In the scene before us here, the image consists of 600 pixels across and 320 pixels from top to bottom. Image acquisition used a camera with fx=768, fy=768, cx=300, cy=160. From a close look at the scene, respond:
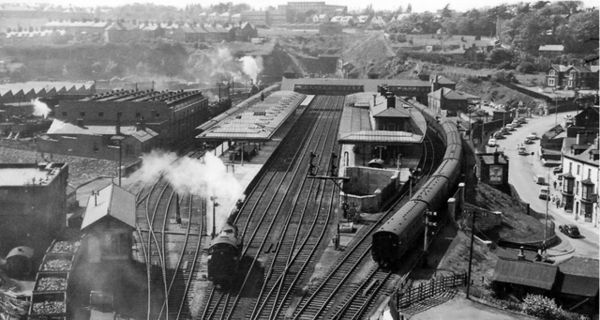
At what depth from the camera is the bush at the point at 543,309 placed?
29406 mm

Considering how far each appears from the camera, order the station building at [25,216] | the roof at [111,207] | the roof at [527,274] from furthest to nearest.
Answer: the station building at [25,216], the roof at [527,274], the roof at [111,207]

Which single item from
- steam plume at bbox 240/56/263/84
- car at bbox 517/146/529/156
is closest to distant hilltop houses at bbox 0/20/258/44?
steam plume at bbox 240/56/263/84

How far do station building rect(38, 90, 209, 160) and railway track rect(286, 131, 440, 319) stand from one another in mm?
26152

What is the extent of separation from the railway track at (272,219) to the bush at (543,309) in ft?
33.9

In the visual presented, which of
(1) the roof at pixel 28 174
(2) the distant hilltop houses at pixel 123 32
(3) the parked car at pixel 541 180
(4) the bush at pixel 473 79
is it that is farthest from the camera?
(2) the distant hilltop houses at pixel 123 32

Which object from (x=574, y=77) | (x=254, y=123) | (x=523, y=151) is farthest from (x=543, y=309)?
(x=574, y=77)

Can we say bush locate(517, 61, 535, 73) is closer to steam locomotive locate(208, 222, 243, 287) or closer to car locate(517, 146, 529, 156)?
car locate(517, 146, 529, 156)

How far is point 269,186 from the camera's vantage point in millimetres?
48094

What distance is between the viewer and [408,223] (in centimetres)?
3462

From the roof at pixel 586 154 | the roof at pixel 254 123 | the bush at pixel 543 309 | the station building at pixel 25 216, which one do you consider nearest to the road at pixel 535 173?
the roof at pixel 586 154

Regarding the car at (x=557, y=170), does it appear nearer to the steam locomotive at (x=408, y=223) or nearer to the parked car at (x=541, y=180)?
the parked car at (x=541, y=180)

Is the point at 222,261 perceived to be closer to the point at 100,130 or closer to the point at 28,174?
the point at 28,174

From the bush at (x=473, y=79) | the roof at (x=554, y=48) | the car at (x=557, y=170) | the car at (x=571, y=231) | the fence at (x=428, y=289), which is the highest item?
the roof at (x=554, y=48)

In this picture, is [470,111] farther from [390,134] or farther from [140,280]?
[140,280]
